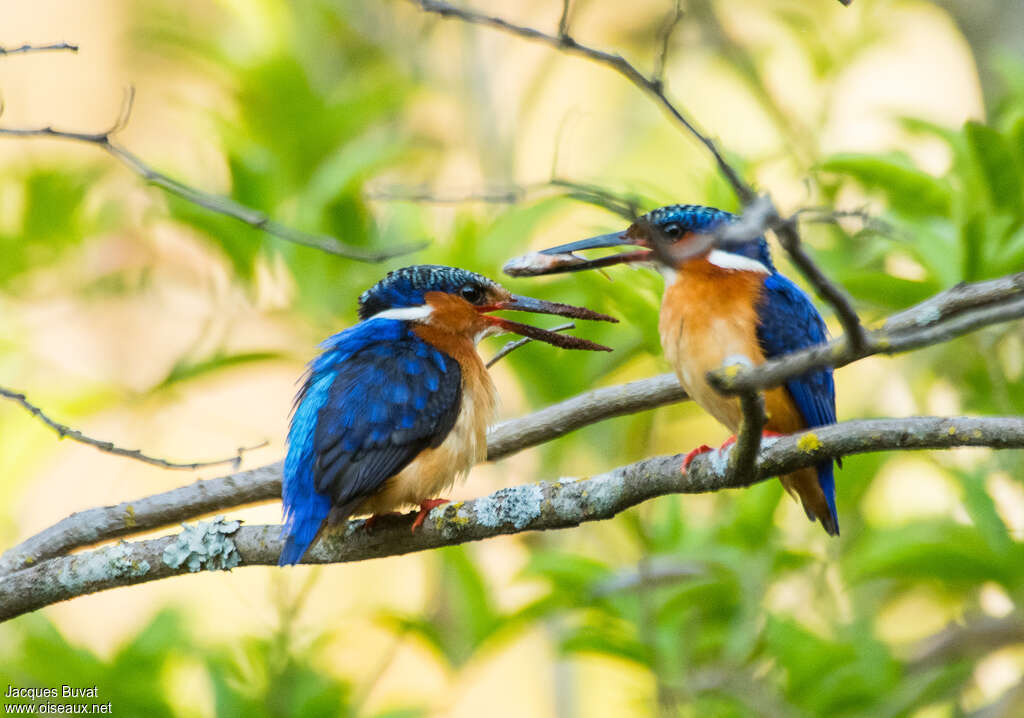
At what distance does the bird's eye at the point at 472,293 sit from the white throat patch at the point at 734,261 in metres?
0.65

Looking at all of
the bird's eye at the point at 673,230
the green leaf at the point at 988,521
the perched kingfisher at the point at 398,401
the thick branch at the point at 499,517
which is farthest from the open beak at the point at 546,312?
the green leaf at the point at 988,521

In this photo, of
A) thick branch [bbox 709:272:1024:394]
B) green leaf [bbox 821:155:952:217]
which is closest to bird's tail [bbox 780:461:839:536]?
green leaf [bbox 821:155:952:217]

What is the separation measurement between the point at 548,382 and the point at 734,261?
939 mm

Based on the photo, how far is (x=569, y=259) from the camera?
2.71 m

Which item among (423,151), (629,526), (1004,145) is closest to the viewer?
(1004,145)

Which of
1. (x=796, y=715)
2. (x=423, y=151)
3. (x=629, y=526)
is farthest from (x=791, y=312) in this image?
(x=423, y=151)

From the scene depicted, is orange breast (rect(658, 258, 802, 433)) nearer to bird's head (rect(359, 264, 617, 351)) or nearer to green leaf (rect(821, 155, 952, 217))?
bird's head (rect(359, 264, 617, 351))

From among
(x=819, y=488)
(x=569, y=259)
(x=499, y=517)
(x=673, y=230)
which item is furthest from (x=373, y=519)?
(x=819, y=488)

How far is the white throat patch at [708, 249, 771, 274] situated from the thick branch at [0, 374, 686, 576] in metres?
0.35

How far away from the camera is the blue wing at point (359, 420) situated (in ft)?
8.51

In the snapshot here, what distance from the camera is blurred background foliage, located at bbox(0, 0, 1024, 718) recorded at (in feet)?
11.3

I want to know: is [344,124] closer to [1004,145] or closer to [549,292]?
[549,292]

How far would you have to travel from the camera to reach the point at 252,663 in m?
3.82

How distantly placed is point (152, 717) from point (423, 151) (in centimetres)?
365
